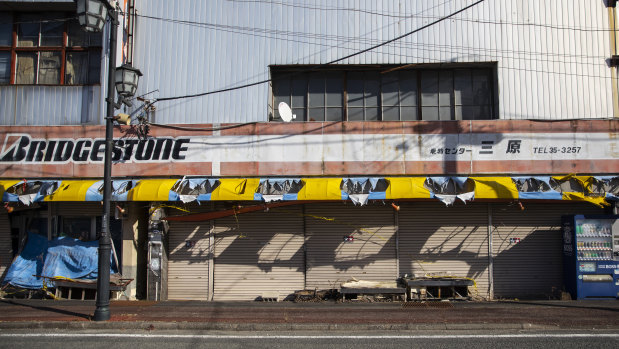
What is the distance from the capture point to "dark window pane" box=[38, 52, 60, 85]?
14203 millimetres

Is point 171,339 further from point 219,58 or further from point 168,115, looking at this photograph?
point 219,58

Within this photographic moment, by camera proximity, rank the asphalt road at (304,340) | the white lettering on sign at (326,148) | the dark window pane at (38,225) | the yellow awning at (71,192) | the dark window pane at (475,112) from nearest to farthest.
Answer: the asphalt road at (304,340) < the yellow awning at (71,192) < the white lettering on sign at (326,148) < the dark window pane at (38,225) < the dark window pane at (475,112)

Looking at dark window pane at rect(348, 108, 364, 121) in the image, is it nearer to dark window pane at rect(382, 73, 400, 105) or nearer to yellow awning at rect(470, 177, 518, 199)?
dark window pane at rect(382, 73, 400, 105)

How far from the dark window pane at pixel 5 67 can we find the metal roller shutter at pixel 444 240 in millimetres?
12787

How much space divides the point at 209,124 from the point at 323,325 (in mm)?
6790

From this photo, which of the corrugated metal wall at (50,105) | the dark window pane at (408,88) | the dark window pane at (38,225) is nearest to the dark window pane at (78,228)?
the dark window pane at (38,225)

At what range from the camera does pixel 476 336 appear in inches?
339

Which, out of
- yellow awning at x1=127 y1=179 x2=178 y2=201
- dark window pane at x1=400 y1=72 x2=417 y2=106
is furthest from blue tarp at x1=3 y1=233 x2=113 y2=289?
dark window pane at x1=400 y1=72 x2=417 y2=106

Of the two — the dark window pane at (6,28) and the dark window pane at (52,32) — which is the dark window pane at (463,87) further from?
the dark window pane at (6,28)

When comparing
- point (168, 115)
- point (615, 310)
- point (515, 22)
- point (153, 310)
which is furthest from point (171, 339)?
point (515, 22)

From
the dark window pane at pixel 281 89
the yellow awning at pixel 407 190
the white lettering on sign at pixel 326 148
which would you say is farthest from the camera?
the dark window pane at pixel 281 89

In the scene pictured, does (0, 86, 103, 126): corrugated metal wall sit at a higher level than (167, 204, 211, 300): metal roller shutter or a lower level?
higher

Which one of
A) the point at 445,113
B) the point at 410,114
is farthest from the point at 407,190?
the point at 445,113

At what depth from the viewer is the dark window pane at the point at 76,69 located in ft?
46.3
